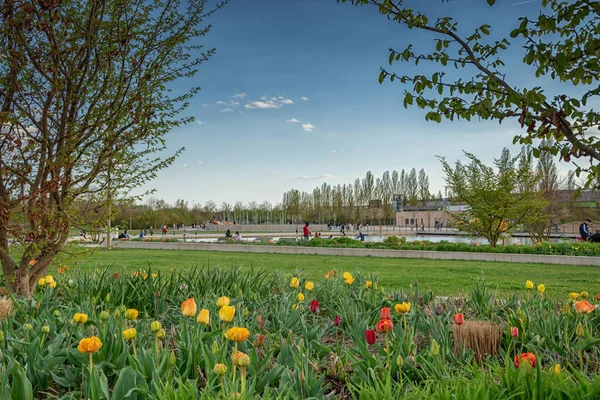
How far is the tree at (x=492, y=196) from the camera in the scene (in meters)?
16.9

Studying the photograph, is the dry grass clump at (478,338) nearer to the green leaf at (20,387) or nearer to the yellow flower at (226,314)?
the yellow flower at (226,314)

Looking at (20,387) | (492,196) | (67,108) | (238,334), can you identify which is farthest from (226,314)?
(492,196)

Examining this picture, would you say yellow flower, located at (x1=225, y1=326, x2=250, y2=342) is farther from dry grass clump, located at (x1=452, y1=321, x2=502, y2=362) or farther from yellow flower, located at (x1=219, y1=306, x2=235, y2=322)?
dry grass clump, located at (x1=452, y1=321, x2=502, y2=362)

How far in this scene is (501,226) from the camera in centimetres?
1803

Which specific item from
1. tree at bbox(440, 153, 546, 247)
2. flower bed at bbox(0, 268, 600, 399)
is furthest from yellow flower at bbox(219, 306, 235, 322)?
tree at bbox(440, 153, 546, 247)

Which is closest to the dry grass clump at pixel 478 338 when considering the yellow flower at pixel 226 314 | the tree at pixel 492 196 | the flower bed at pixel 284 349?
the flower bed at pixel 284 349

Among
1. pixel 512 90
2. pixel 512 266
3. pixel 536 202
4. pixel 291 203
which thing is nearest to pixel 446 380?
pixel 512 90

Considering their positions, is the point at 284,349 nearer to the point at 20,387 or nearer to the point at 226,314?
the point at 226,314

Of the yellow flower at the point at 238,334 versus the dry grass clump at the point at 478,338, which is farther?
the dry grass clump at the point at 478,338

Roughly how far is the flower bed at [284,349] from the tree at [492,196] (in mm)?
13088

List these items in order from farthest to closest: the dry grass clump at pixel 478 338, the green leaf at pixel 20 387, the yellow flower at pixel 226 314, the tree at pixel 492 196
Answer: the tree at pixel 492 196 → the dry grass clump at pixel 478 338 → the yellow flower at pixel 226 314 → the green leaf at pixel 20 387

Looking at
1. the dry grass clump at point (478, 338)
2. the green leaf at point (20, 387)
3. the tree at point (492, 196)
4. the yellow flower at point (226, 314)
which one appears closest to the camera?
the green leaf at point (20, 387)

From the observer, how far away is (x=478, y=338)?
3277 millimetres

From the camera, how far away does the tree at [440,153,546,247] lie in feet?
55.4
